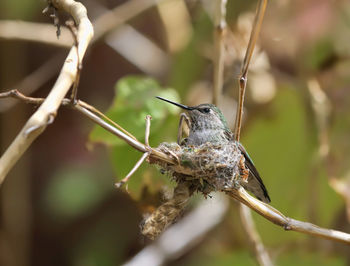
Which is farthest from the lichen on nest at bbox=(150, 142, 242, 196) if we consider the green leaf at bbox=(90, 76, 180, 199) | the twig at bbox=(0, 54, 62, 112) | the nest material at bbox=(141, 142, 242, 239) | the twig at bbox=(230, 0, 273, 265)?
the twig at bbox=(0, 54, 62, 112)

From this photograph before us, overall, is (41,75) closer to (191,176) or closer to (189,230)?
(189,230)

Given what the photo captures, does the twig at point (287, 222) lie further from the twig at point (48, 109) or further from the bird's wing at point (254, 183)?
the twig at point (48, 109)

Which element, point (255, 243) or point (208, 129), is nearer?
point (255, 243)

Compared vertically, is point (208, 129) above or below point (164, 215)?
below

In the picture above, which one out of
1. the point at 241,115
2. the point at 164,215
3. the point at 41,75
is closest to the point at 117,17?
the point at 41,75

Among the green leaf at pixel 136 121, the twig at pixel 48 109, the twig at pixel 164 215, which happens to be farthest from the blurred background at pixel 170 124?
the twig at pixel 48 109
